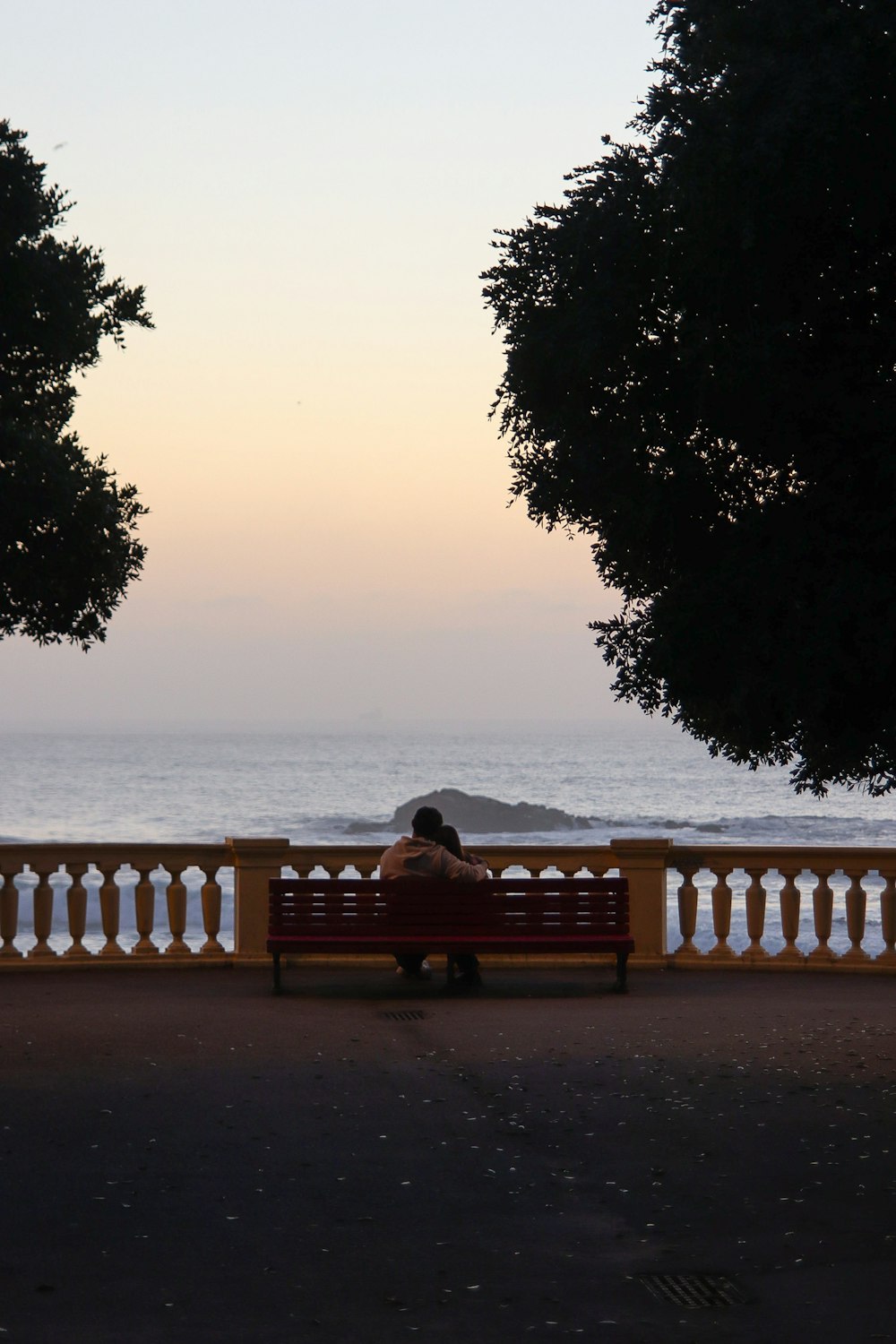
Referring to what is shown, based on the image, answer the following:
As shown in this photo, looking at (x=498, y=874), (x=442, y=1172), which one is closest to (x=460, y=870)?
(x=498, y=874)

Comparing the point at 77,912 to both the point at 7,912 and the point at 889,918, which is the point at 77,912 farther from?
Result: the point at 889,918

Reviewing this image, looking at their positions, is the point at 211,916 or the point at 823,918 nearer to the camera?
the point at 823,918

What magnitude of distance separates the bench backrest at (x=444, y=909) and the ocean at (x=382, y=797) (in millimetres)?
23834

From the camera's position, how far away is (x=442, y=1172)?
249 inches

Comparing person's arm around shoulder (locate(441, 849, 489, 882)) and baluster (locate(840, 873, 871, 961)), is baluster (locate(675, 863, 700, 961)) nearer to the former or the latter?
baluster (locate(840, 873, 871, 961))

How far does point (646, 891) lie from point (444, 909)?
2.12 metres

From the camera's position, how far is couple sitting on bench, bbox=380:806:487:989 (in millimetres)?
11914

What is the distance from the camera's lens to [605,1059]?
28.8 ft

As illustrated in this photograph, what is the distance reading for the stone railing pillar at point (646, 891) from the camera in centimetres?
1294

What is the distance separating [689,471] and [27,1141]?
17.8 ft

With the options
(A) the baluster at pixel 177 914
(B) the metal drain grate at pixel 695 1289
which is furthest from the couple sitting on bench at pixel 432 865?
(B) the metal drain grate at pixel 695 1289

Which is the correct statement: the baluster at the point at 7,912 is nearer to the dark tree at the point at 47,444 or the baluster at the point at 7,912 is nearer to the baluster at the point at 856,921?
the dark tree at the point at 47,444

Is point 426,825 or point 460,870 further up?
point 426,825

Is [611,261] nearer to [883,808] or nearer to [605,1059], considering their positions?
[605,1059]
